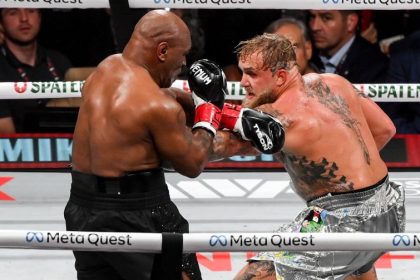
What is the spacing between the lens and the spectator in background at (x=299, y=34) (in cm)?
552

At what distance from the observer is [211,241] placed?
3.19m

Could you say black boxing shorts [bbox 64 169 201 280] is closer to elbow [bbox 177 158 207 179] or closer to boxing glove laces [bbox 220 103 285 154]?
elbow [bbox 177 158 207 179]

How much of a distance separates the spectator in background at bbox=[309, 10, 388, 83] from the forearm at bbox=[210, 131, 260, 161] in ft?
6.50

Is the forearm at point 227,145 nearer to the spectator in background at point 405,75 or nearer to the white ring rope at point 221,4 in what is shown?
the white ring rope at point 221,4

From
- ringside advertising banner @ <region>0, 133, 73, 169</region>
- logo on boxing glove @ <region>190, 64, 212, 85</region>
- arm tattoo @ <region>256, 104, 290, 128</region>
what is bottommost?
ringside advertising banner @ <region>0, 133, 73, 169</region>

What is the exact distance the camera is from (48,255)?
177 inches

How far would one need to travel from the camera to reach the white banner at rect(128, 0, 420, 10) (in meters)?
4.75

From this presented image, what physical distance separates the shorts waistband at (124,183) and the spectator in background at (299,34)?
7.05 ft

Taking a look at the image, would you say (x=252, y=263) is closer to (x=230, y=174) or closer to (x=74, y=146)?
(x=74, y=146)

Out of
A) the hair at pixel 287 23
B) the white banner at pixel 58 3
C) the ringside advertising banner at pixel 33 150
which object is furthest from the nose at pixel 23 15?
the hair at pixel 287 23

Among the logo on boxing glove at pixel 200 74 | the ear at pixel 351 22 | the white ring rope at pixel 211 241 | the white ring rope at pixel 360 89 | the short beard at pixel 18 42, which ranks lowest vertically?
the white ring rope at pixel 211 241

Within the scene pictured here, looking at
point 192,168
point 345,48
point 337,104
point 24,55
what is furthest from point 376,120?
point 24,55

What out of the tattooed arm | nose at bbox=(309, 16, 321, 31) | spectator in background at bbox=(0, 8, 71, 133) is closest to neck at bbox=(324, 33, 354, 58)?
nose at bbox=(309, 16, 321, 31)

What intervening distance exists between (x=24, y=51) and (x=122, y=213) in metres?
2.36
